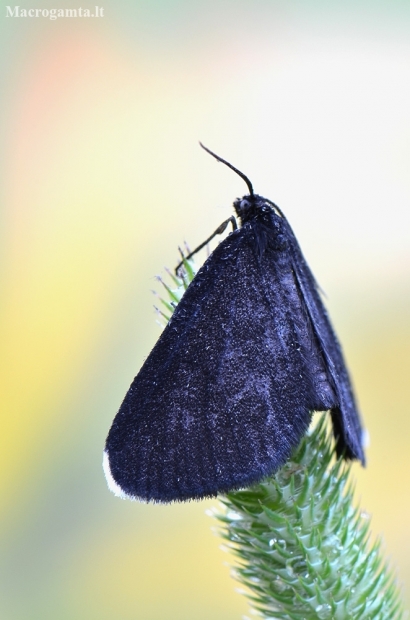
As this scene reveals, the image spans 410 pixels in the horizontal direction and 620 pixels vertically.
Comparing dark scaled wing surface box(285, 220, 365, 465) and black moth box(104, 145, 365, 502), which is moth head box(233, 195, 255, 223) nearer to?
black moth box(104, 145, 365, 502)

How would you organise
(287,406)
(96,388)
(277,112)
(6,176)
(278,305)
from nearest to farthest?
(287,406), (278,305), (96,388), (6,176), (277,112)

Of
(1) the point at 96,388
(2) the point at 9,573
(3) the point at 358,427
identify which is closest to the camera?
(3) the point at 358,427

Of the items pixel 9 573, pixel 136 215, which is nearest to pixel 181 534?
pixel 9 573

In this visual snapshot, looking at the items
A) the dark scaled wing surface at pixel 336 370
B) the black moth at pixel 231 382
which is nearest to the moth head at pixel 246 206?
the black moth at pixel 231 382

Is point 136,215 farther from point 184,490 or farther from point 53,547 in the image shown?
point 184,490

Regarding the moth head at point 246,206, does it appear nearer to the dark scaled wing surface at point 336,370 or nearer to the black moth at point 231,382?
the black moth at point 231,382

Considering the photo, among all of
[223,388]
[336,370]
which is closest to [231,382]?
[223,388]

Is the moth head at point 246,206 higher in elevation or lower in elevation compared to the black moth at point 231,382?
higher
